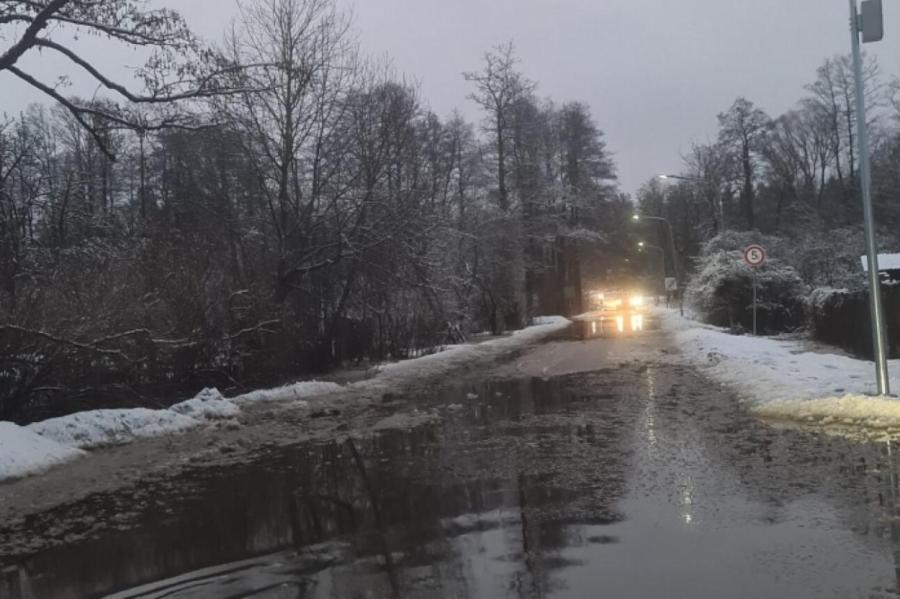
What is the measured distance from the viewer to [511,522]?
6719 mm

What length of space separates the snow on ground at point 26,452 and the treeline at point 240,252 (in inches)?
93.7

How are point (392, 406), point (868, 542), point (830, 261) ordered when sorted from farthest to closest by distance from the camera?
point (830, 261) < point (392, 406) < point (868, 542)

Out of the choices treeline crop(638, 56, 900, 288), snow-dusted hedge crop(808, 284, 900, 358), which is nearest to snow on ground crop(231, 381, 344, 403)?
snow-dusted hedge crop(808, 284, 900, 358)

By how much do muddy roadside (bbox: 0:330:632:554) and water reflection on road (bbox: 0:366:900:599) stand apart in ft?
1.79

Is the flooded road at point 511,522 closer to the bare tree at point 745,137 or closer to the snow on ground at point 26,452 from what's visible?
the snow on ground at point 26,452

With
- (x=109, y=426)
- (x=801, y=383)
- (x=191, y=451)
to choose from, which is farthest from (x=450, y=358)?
(x=191, y=451)

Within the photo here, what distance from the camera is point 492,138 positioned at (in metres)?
53.4

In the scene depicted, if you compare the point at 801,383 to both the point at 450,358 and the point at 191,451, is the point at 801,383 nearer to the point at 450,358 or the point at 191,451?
the point at 191,451

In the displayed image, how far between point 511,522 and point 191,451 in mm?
6196

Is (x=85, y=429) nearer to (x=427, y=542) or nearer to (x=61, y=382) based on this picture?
(x=61, y=382)

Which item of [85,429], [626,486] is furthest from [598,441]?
[85,429]

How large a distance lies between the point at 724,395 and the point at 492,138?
41586 millimetres

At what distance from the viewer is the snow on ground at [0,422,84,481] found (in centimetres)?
978

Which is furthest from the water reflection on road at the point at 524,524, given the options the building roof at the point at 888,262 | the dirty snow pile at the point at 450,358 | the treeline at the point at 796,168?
the treeline at the point at 796,168
